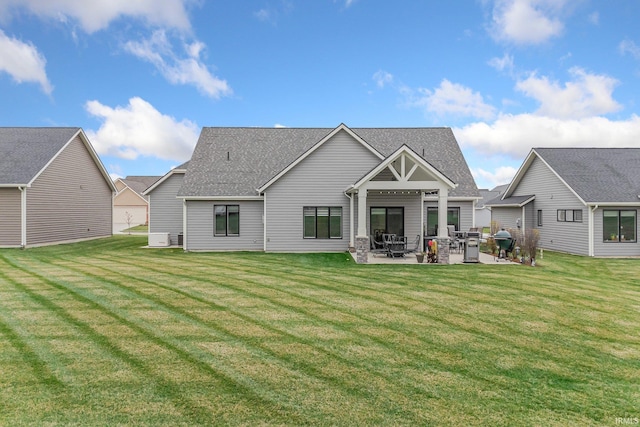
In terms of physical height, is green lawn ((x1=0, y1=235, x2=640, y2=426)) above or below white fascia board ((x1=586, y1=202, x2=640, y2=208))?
below

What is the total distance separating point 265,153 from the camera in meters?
22.5

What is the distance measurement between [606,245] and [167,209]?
2366 cm

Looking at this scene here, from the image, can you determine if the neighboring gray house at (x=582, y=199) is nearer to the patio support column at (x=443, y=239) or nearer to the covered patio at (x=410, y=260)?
the covered patio at (x=410, y=260)

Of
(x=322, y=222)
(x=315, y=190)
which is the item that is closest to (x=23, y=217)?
(x=315, y=190)

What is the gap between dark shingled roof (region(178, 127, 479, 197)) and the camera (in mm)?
20438

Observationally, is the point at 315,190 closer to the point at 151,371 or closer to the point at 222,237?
the point at 222,237

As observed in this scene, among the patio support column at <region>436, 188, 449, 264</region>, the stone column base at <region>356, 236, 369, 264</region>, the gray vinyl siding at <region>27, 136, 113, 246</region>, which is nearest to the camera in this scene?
the patio support column at <region>436, 188, 449, 264</region>

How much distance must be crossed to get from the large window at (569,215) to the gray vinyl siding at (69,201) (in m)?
29.2

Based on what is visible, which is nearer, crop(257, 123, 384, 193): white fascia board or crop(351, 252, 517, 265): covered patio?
crop(351, 252, 517, 265): covered patio

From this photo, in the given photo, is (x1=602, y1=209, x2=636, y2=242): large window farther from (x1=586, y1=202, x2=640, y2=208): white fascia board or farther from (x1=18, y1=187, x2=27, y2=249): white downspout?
(x1=18, y1=187, x2=27, y2=249): white downspout

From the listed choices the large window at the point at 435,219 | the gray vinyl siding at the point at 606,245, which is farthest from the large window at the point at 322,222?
the gray vinyl siding at the point at 606,245

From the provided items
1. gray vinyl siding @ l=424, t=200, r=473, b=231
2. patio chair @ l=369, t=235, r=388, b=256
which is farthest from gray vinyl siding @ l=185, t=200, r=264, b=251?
gray vinyl siding @ l=424, t=200, r=473, b=231

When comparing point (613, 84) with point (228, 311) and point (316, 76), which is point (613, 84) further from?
point (228, 311)

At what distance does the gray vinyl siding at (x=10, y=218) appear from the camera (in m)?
20.7
